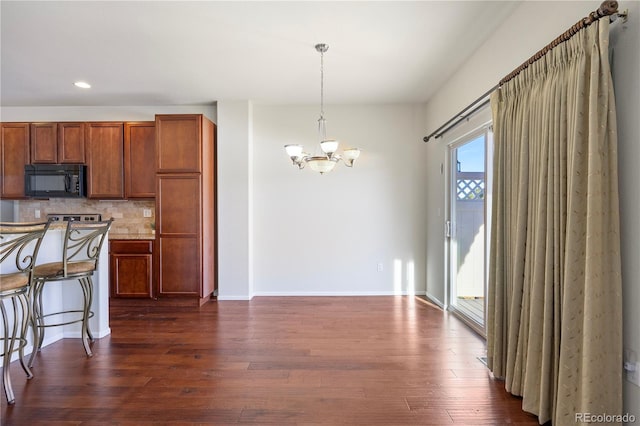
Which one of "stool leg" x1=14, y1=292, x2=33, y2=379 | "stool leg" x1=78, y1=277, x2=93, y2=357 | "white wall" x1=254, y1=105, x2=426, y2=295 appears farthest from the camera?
"white wall" x1=254, y1=105, x2=426, y2=295

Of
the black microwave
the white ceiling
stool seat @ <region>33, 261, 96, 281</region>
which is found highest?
the white ceiling

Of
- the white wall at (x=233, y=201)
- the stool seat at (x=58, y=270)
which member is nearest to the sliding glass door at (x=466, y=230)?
the white wall at (x=233, y=201)

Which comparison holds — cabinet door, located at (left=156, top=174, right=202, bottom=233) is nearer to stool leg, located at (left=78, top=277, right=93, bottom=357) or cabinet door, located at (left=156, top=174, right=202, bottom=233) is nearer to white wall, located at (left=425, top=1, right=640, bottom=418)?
stool leg, located at (left=78, top=277, right=93, bottom=357)

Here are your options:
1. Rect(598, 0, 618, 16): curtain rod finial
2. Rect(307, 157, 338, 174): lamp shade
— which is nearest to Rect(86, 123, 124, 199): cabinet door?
Rect(307, 157, 338, 174): lamp shade

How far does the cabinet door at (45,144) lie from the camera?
450cm

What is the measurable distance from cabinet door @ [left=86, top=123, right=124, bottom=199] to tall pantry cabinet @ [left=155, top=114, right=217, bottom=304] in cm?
72

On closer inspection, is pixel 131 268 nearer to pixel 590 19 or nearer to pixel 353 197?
pixel 353 197

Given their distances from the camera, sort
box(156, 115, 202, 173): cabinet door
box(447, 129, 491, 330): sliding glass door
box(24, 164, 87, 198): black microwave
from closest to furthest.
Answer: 1. box(447, 129, 491, 330): sliding glass door
2. box(156, 115, 202, 173): cabinet door
3. box(24, 164, 87, 198): black microwave

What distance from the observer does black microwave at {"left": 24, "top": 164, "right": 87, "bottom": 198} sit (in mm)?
4422

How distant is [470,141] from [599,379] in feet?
8.26

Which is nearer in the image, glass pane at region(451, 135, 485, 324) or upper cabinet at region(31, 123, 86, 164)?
glass pane at region(451, 135, 485, 324)

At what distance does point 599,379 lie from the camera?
1531 mm

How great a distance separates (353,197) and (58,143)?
14.2 ft

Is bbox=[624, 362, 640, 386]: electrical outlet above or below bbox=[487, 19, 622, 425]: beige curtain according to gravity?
below
